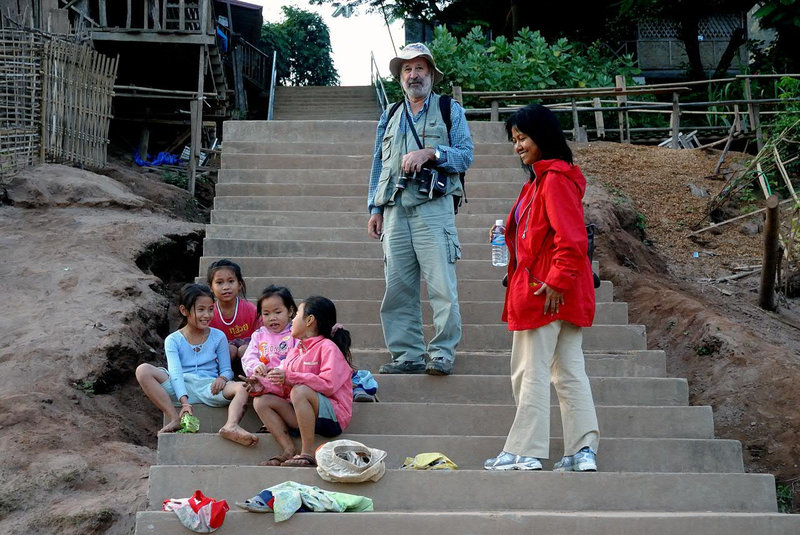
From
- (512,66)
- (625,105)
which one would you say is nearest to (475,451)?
(625,105)

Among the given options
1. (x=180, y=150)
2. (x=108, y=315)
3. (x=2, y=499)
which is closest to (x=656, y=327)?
(x=108, y=315)

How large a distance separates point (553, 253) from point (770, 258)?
420cm

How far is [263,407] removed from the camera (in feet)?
15.5

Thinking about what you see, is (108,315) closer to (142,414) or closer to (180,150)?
(142,414)

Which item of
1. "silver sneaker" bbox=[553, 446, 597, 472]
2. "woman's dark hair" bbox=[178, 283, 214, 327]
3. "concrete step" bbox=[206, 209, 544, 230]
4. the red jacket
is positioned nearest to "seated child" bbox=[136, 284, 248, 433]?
"woman's dark hair" bbox=[178, 283, 214, 327]

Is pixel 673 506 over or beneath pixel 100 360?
beneath

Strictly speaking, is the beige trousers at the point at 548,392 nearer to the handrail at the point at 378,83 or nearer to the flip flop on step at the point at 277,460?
the flip flop on step at the point at 277,460

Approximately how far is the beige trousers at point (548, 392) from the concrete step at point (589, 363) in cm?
139

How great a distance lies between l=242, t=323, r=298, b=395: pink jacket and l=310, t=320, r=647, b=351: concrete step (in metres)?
1.16

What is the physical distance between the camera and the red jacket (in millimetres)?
4406

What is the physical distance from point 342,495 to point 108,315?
2.77 m

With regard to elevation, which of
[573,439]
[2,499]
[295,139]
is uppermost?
[295,139]

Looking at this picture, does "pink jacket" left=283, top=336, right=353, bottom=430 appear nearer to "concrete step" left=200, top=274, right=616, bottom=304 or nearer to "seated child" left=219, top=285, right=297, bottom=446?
"seated child" left=219, top=285, right=297, bottom=446

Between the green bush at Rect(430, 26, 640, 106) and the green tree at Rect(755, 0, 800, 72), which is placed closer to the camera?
the green bush at Rect(430, 26, 640, 106)
